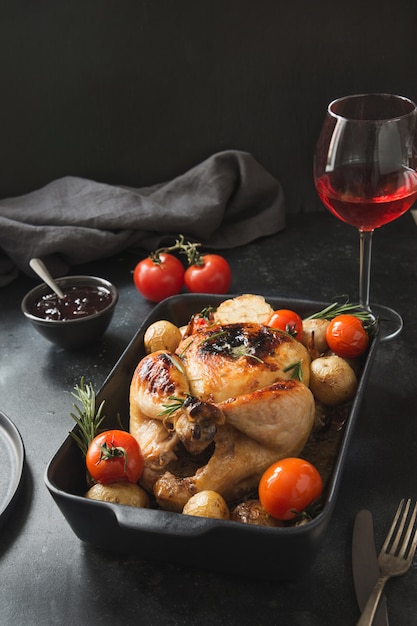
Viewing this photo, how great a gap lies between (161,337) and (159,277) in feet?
1.65

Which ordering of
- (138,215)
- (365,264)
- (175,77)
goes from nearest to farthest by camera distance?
(365,264)
(138,215)
(175,77)

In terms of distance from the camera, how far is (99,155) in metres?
2.35

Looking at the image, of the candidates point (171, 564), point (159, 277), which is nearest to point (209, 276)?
point (159, 277)

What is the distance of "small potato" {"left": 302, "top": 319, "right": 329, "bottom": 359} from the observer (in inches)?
56.8

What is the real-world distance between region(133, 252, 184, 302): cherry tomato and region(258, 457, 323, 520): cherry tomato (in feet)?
2.93

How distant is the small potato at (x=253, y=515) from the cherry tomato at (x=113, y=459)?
17cm

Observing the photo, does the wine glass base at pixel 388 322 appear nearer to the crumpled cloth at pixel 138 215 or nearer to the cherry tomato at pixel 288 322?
the cherry tomato at pixel 288 322

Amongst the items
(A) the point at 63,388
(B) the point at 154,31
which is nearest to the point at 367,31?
(B) the point at 154,31

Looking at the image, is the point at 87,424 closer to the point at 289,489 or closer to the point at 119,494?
the point at 119,494

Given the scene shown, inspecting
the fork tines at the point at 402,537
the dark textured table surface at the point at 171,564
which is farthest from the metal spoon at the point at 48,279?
the fork tines at the point at 402,537

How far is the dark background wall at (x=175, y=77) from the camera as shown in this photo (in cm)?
216

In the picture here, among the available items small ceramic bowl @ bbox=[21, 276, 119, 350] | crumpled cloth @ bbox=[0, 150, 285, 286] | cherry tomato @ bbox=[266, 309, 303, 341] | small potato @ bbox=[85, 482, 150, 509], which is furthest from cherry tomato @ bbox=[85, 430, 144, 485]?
crumpled cloth @ bbox=[0, 150, 285, 286]

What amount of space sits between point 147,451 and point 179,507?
107 mm

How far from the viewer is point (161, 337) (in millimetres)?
1439
